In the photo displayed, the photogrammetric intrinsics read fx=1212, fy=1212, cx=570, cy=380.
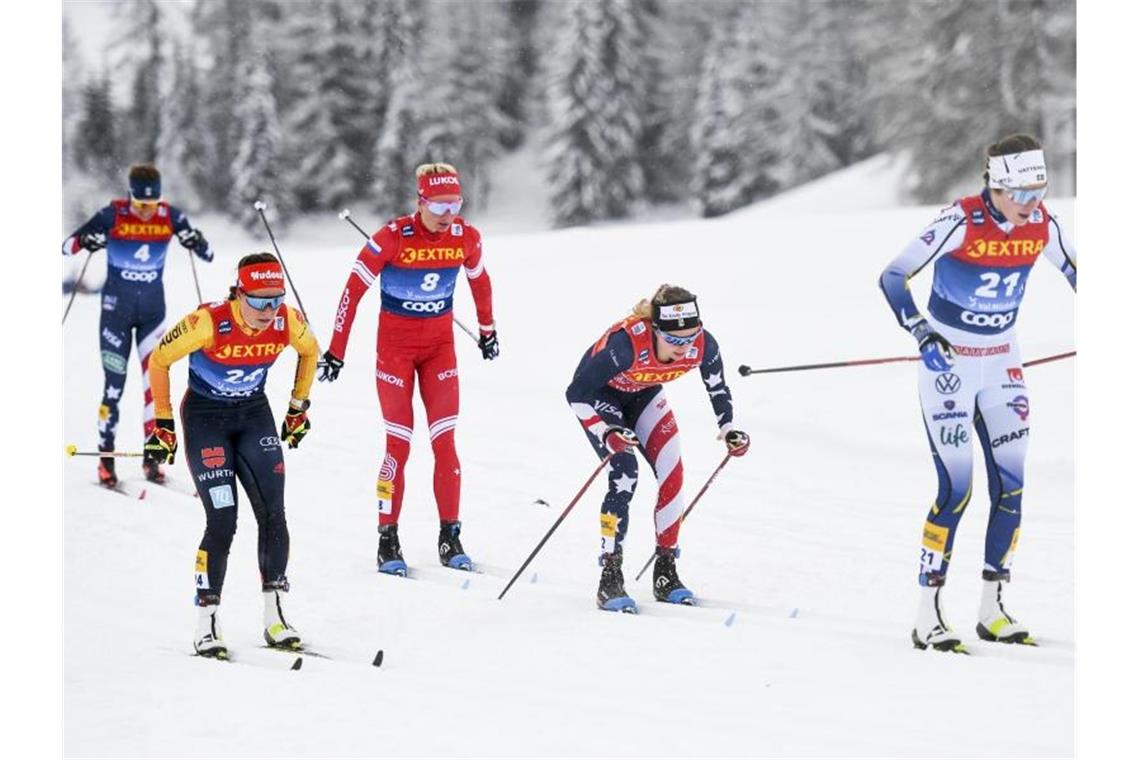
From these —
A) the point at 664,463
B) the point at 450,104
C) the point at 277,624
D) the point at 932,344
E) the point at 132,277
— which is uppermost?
the point at 450,104

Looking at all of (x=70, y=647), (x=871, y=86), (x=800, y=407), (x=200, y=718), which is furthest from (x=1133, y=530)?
(x=871, y=86)

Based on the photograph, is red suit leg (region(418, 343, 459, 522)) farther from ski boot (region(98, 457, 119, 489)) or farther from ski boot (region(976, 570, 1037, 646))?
ski boot (region(976, 570, 1037, 646))

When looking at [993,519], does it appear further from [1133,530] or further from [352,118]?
[352,118]

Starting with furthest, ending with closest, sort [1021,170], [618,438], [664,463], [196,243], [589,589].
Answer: [196,243], [589,589], [664,463], [618,438], [1021,170]

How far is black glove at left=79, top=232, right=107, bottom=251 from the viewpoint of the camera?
8.10 meters

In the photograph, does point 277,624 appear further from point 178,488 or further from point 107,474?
point 107,474

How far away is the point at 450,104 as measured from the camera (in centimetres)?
3906

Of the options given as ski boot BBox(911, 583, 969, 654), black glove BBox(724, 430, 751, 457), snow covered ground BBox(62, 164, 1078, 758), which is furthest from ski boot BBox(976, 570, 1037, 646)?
black glove BBox(724, 430, 751, 457)

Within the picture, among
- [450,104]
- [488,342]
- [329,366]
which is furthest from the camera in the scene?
[450,104]

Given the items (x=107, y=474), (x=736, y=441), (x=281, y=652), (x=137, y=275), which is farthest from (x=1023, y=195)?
(x=107, y=474)

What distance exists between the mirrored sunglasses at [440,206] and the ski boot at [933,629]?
124 inches

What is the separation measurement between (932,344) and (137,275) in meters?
5.61

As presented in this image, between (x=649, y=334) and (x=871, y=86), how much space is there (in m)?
29.5

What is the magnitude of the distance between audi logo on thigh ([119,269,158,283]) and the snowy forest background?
26094 millimetres
